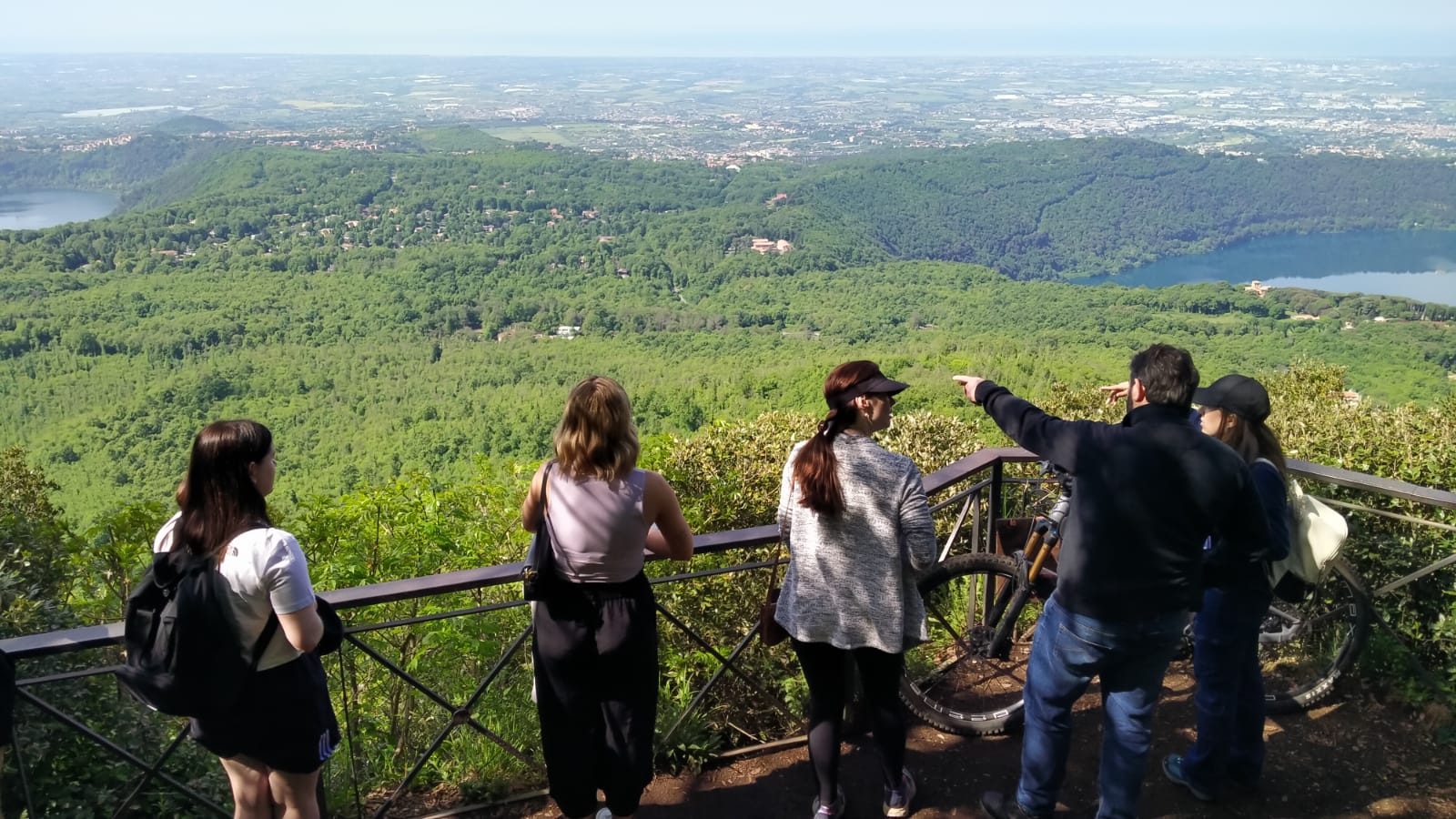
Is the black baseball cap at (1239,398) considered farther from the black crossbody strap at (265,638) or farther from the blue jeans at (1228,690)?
the black crossbody strap at (265,638)

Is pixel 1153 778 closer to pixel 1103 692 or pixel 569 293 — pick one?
pixel 1103 692

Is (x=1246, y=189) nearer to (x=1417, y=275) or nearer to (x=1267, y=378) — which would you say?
(x=1417, y=275)

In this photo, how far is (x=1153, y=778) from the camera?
120 inches

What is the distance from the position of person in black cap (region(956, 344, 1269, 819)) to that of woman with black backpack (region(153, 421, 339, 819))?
1813 millimetres

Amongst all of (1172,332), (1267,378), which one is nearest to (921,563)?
(1267,378)

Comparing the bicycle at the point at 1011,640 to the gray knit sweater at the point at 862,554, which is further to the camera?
the bicycle at the point at 1011,640

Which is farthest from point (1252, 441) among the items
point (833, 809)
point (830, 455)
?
point (833, 809)

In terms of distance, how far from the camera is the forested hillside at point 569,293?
138 feet

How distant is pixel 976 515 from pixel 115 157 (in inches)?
6288

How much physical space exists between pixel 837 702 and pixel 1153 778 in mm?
1187

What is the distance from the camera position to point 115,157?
435ft

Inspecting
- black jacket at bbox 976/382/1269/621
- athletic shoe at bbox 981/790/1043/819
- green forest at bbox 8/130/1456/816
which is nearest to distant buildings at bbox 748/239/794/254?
green forest at bbox 8/130/1456/816

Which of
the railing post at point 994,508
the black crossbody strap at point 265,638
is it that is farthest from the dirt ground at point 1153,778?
the black crossbody strap at point 265,638

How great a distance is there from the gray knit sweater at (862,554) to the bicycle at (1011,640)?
71cm
